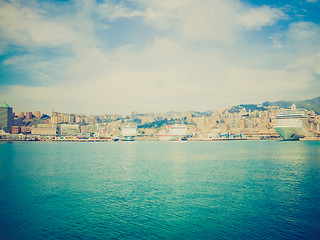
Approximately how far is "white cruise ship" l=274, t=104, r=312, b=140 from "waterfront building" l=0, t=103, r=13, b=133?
416 ft

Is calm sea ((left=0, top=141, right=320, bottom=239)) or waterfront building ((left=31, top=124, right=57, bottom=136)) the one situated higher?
waterfront building ((left=31, top=124, right=57, bottom=136))

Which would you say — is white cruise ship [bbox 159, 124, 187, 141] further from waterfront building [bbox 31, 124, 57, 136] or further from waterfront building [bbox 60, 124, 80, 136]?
waterfront building [bbox 31, 124, 57, 136]

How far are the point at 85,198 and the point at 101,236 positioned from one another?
520cm

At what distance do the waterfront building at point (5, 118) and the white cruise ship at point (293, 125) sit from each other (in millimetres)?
126659

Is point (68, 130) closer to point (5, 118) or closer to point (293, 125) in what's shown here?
point (5, 118)

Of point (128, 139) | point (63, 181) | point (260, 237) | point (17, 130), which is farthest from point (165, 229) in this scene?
point (17, 130)

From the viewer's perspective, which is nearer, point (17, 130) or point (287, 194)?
point (287, 194)

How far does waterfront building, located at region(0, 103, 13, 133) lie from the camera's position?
4879 inches

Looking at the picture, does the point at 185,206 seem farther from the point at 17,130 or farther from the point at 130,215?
the point at 17,130

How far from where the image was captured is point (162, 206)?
39.0 feet

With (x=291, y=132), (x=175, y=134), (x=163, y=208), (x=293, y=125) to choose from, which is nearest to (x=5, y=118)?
(x=175, y=134)

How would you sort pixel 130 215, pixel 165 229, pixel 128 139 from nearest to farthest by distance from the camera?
pixel 165 229 < pixel 130 215 < pixel 128 139

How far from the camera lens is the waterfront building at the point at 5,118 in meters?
124

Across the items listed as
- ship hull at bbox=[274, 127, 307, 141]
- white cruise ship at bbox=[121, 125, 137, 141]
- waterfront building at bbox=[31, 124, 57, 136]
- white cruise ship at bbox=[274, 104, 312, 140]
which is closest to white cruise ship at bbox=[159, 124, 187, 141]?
white cruise ship at bbox=[121, 125, 137, 141]
